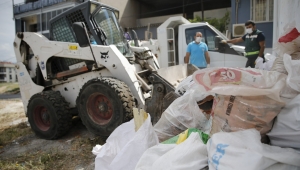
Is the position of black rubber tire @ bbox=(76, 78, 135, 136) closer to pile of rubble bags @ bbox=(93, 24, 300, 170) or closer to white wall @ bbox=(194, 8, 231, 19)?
pile of rubble bags @ bbox=(93, 24, 300, 170)

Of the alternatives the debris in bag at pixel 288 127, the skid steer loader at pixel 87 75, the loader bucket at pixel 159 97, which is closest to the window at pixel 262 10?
the skid steer loader at pixel 87 75

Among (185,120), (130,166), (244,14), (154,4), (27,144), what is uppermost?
(154,4)

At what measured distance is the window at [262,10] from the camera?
1044 centimetres

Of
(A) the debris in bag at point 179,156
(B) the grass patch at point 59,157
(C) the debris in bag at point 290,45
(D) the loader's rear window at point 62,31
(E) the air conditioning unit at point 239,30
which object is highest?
(E) the air conditioning unit at point 239,30

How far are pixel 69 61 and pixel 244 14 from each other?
9707 millimetres

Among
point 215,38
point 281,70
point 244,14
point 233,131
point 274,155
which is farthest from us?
point 244,14

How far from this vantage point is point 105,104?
3162 mm

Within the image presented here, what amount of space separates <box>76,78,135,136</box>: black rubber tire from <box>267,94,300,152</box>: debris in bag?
1872mm

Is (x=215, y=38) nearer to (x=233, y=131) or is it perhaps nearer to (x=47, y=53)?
(x=47, y=53)

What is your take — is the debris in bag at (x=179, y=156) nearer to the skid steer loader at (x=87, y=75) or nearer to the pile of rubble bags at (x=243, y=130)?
the pile of rubble bags at (x=243, y=130)

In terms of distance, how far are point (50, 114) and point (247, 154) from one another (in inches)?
120

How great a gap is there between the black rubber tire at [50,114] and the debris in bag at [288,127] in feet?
9.50

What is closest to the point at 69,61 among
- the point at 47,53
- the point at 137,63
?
the point at 47,53

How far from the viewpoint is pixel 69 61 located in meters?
3.77
